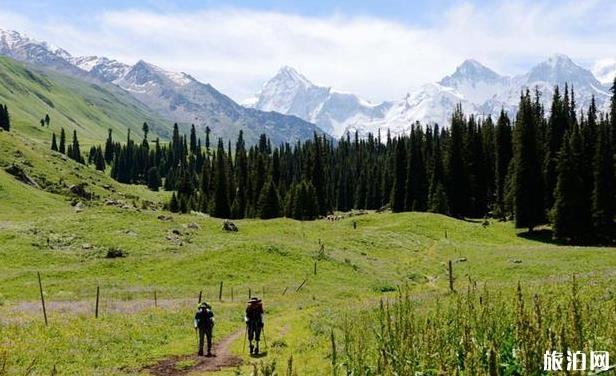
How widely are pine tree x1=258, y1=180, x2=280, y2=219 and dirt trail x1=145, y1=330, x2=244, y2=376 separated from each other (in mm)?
86860

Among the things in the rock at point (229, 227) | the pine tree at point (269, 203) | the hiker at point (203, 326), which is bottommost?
the hiker at point (203, 326)

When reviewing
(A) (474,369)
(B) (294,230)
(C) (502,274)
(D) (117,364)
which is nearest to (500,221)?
(B) (294,230)

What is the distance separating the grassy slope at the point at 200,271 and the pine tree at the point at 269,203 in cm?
1901

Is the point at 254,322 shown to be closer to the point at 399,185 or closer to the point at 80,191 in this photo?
the point at 399,185

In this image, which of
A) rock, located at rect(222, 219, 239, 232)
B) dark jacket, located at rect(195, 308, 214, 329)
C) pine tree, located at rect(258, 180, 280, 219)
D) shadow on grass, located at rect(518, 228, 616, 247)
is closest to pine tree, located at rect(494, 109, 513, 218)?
shadow on grass, located at rect(518, 228, 616, 247)

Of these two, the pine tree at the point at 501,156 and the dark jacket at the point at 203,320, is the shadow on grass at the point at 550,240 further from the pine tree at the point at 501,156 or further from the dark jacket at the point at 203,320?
the dark jacket at the point at 203,320

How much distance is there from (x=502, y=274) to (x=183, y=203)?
303 ft

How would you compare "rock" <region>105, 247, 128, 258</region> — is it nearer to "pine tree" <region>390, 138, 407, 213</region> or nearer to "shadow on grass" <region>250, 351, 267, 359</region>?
"shadow on grass" <region>250, 351, 267, 359</region>

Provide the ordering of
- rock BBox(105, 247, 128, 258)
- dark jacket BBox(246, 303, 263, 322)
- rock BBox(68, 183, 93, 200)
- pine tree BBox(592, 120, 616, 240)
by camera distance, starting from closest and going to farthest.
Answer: dark jacket BBox(246, 303, 263, 322) → rock BBox(105, 247, 128, 258) → pine tree BBox(592, 120, 616, 240) → rock BBox(68, 183, 93, 200)

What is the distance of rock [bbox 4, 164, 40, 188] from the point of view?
119m

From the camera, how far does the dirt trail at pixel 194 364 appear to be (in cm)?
2512

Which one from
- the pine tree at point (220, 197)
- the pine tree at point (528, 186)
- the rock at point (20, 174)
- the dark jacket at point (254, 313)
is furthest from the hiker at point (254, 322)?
the rock at point (20, 174)

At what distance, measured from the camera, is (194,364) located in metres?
26.4

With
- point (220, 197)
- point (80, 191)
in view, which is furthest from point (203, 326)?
point (80, 191)
